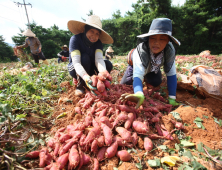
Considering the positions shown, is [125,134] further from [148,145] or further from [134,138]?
[148,145]

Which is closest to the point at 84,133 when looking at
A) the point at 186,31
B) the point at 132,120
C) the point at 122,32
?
the point at 132,120

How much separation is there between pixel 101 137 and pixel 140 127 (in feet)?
1.57

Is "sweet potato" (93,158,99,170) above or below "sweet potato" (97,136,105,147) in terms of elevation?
below

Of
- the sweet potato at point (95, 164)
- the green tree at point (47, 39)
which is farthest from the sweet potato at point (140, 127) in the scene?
the green tree at point (47, 39)

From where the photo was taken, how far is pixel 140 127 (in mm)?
1383

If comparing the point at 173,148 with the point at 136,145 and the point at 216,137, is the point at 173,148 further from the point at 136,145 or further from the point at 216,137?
the point at 216,137

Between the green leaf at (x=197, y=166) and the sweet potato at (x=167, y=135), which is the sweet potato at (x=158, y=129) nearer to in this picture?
the sweet potato at (x=167, y=135)

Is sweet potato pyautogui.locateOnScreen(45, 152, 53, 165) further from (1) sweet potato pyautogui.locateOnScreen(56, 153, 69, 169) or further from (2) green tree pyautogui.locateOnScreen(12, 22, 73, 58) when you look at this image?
(2) green tree pyautogui.locateOnScreen(12, 22, 73, 58)

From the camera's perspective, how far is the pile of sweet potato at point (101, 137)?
1186 millimetres

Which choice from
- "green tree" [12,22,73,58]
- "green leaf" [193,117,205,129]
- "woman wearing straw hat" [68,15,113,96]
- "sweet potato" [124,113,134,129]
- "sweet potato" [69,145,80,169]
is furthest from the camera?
"green tree" [12,22,73,58]

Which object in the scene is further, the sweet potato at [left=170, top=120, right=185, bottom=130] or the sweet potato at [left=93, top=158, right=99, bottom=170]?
the sweet potato at [left=170, top=120, right=185, bottom=130]

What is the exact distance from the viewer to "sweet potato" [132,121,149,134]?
1.36m

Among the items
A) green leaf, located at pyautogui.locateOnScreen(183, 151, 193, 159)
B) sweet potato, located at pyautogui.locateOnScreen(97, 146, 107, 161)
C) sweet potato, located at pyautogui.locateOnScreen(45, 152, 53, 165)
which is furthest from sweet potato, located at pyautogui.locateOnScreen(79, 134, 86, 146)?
green leaf, located at pyautogui.locateOnScreen(183, 151, 193, 159)

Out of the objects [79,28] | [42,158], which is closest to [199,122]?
[42,158]
